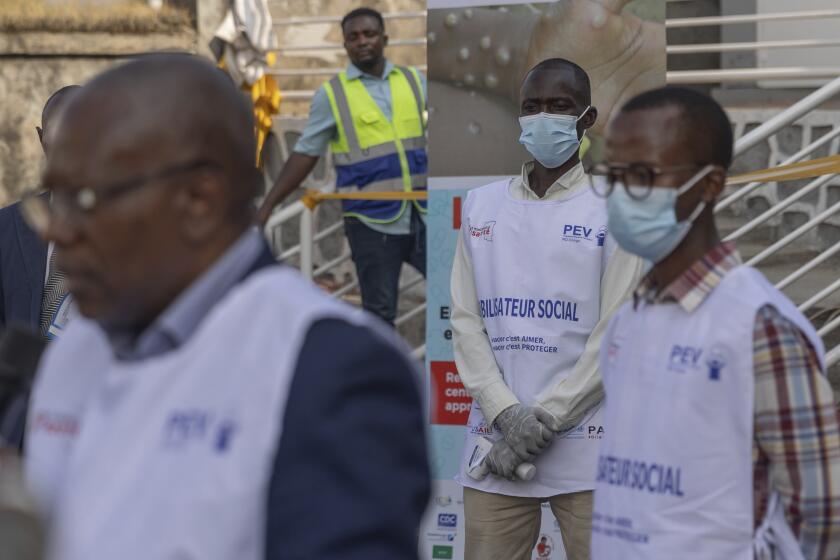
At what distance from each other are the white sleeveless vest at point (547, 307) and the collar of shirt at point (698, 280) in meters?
1.43

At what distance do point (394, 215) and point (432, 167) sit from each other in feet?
6.11

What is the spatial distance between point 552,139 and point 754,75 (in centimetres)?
440

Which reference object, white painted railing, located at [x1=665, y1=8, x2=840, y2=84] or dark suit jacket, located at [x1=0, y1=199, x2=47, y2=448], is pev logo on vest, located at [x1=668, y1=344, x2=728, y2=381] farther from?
white painted railing, located at [x1=665, y1=8, x2=840, y2=84]

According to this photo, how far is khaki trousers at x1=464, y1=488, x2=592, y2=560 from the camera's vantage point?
477 centimetres

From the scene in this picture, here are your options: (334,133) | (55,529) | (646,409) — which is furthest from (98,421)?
(334,133)

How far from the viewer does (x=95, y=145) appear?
1.99 m

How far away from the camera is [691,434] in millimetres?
3045

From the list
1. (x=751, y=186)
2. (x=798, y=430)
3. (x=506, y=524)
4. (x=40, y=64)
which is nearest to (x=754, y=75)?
(x=751, y=186)

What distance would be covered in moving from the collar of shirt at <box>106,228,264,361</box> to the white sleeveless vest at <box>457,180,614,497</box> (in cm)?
277

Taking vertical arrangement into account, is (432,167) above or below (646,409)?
above

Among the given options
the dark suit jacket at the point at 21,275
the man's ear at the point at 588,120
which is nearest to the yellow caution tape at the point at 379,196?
the man's ear at the point at 588,120

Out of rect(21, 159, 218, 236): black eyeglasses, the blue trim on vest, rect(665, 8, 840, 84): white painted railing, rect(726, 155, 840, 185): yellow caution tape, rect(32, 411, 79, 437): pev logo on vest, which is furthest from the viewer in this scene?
rect(665, 8, 840, 84): white painted railing

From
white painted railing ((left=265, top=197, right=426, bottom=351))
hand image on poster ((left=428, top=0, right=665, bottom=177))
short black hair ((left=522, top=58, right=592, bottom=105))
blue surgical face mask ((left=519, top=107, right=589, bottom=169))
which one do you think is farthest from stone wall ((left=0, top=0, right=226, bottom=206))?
blue surgical face mask ((left=519, top=107, right=589, bottom=169))

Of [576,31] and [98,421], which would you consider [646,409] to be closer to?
[98,421]
